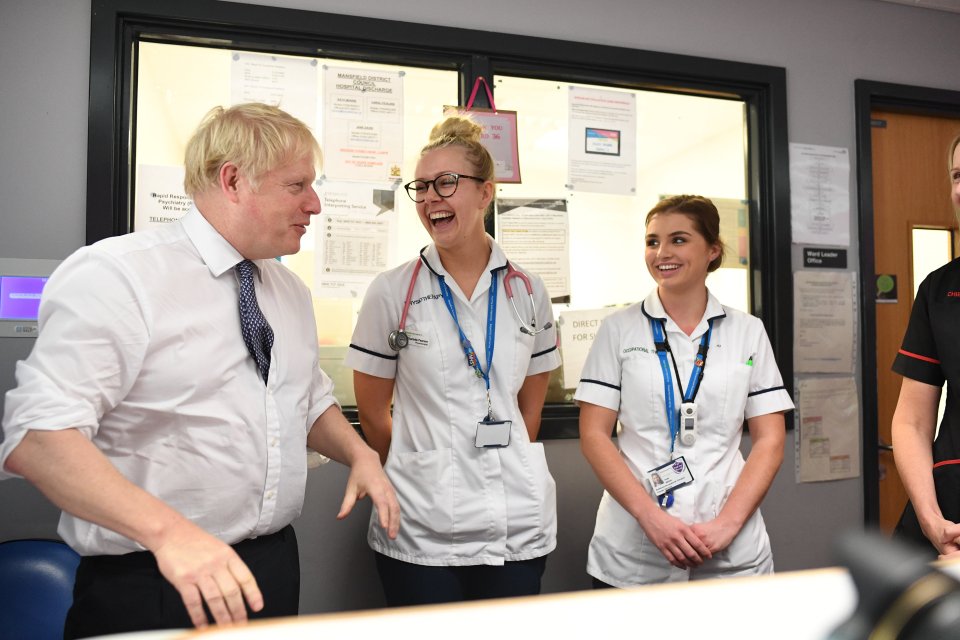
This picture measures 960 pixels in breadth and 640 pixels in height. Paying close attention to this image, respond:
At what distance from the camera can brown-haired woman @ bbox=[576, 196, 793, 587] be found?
185cm

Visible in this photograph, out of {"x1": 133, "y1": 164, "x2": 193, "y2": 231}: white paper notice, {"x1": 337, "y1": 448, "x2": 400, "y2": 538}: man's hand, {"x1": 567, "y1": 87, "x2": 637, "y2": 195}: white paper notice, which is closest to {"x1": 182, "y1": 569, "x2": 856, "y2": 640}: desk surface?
{"x1": 337, "y1": 448, "x2": 400, "y2": 538}: man's hand

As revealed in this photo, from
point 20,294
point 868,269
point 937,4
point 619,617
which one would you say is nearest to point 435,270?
point 20,294

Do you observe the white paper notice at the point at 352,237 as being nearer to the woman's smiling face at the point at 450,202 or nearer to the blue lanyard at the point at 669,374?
the woman's smiling face at the point at 450,202

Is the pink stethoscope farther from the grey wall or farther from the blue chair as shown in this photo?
the blue chair

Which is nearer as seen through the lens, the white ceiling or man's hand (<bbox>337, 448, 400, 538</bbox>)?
man's hand (<bbox>337, 448, 400, 538</bbox>)

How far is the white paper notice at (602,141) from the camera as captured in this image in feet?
8.87

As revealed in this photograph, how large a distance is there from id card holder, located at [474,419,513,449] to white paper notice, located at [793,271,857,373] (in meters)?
1.54

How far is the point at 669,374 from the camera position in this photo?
1956 millimetres

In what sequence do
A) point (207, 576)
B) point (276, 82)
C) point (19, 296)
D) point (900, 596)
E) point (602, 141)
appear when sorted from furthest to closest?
point (602, 141) → point (276, 82) → point (19, 296) → point (207, 576) → point (900, 596)

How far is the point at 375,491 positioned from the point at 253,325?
385mm

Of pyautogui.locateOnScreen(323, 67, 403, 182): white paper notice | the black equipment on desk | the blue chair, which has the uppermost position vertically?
pyautogui.locateOnScreen(323, 67, 403, 182): white paper notice

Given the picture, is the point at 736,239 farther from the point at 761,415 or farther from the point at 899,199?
the point at 761,415

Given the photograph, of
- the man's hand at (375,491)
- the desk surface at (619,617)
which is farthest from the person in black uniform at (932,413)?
the desk surface at (619,617)

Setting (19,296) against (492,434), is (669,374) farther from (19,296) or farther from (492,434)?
(19,296)
